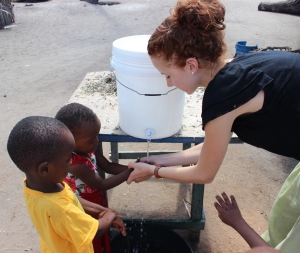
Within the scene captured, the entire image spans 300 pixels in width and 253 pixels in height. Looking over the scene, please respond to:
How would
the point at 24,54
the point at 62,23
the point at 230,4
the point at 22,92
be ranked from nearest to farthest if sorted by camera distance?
the point at 22,92
the point at 24,54
the point at 62,23
the point at 230,4

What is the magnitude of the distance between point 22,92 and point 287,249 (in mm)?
4457

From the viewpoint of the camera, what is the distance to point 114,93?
258 cm

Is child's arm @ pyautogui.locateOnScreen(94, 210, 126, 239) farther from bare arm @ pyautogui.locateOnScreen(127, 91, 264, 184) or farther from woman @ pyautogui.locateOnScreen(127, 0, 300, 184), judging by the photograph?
A: woman @ pyautogui.locateOnScreen(127, 0, 300, 184)

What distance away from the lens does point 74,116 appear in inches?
69.1

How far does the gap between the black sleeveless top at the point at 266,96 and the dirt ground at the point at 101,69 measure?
23 centimetres

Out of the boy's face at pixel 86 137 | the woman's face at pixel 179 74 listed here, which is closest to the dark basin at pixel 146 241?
the boy's face at pixel 86 137

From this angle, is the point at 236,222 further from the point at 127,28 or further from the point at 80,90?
the point at 127,28

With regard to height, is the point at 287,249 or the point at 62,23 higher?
the point at 287,249

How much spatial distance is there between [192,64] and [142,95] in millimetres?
425

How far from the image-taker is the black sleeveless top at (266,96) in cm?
138

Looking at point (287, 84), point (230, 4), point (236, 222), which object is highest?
point (287, 84)

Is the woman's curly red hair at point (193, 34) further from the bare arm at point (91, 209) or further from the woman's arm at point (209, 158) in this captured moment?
the bare arm at point (91, 209)

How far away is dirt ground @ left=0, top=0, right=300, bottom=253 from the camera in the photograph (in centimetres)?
281

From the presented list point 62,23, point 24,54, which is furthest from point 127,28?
point 24,54
